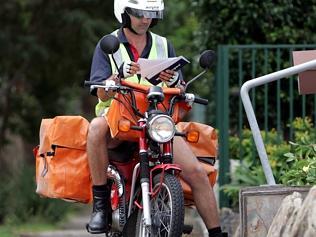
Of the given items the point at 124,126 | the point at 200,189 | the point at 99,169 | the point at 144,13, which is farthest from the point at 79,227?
the point at 124,126

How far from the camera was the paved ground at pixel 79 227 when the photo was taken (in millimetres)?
8907

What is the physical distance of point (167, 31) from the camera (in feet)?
51.5

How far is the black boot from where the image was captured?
6.70 meters

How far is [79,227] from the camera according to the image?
1195cm

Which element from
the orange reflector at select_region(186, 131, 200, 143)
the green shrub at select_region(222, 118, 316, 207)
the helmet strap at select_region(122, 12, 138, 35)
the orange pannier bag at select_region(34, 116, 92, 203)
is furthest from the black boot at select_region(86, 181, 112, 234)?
the green shrub at select_region(222, 118, 316, 207)

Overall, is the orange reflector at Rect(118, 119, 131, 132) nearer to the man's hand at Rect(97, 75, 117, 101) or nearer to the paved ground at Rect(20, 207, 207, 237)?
the man's hand at Rect(97, 75, 117, 101)

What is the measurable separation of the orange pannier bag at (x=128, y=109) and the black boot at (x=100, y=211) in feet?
1.41

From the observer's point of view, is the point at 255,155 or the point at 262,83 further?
the point at 255,155

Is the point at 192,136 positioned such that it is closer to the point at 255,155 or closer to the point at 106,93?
the point at 106,93

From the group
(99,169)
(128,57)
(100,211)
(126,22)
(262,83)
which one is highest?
(126,22)

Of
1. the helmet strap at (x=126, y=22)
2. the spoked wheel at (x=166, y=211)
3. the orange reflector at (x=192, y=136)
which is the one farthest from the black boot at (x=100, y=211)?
the helmet strap at (x=126, y=22)

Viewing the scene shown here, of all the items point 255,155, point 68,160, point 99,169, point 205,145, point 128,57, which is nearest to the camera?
point 99,169

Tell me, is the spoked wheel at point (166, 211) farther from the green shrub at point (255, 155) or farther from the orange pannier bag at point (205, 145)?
the green shrub at point (255, 155)

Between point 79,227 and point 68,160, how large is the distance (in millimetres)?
5063
